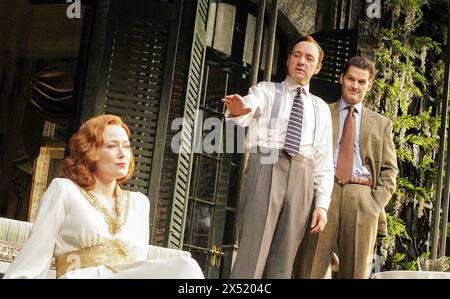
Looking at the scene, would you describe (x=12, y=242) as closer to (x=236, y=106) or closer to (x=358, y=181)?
(x=236, y=106)

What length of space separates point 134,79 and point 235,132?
170cm

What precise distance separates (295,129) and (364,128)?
0.68 metres

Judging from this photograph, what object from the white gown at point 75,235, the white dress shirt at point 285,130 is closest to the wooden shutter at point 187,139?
the white dress shirt at point 285,130

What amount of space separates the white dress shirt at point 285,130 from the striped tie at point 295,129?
0.08 ft

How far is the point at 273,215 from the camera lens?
477 cm

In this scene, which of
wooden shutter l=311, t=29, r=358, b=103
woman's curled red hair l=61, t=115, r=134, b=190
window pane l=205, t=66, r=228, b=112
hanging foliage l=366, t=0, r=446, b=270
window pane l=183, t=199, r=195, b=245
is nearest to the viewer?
woman's curled red hair l=61, t=115, r=134, b=190

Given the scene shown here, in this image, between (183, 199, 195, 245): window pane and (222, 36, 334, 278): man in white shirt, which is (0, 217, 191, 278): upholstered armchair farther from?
(183, 199, 195, 245): window pane

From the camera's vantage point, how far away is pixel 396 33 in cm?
1002

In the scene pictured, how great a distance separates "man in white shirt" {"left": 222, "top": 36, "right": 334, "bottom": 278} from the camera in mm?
4730

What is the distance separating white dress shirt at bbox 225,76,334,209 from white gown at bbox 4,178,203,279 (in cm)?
105

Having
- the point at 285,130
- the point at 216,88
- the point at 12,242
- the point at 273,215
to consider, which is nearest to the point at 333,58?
the point at 216,88

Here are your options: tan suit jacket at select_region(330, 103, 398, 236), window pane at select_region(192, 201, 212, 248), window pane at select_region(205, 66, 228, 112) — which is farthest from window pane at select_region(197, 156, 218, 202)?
tan suit jacket at select_region(330, 103, 398, 236)
